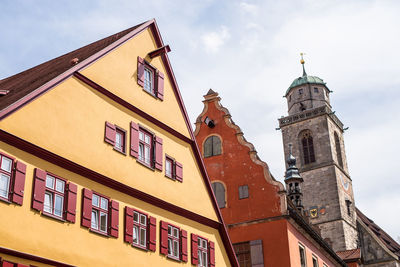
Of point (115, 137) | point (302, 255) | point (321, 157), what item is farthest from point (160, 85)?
point (321, 157)

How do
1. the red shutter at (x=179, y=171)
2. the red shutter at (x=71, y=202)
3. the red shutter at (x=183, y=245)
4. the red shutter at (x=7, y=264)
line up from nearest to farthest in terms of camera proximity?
the red shutter at (x=7, y=264), the red shutter at (x=71, y=202), the red shutter at (x=183, y=245), the red shutter at (x=179, y=171)

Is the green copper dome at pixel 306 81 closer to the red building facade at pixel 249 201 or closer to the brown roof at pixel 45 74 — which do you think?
the red building facade at pixel 249 201

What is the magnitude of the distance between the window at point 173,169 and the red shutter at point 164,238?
1693mm

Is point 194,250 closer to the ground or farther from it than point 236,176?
closer to the ground

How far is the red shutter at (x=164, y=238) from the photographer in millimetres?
16359

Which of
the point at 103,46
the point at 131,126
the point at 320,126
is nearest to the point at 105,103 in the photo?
the point at 131,126

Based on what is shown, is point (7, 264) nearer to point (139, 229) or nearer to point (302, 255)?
point (139, 229)

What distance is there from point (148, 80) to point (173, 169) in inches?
114

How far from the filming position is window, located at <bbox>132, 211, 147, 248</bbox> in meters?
15.6

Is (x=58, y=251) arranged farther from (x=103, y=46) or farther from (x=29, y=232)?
(x=103, y=46)

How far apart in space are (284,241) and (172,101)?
812 centimetres

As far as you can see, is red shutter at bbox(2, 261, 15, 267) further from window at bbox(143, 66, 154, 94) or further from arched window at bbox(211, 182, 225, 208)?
arched window at bbox(211, 182, 225, 208)

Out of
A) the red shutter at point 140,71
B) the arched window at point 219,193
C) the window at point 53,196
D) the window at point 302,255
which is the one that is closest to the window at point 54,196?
the window at point 53,196

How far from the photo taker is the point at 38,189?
12.7m
